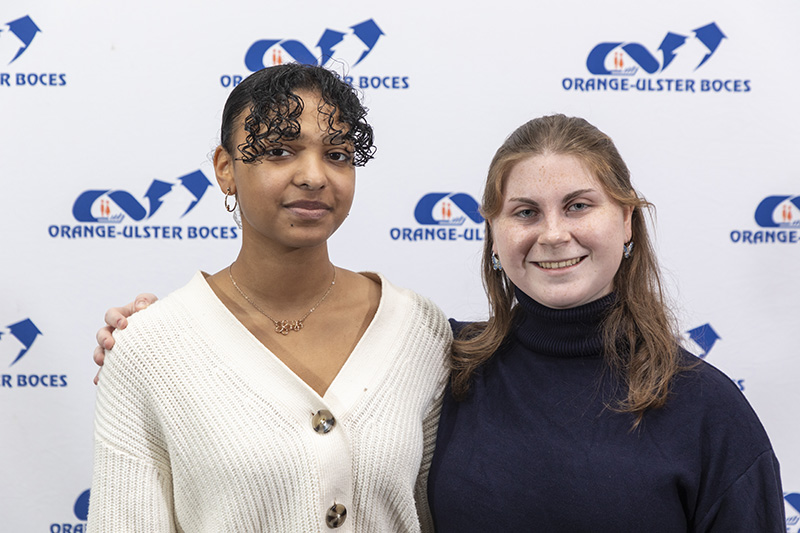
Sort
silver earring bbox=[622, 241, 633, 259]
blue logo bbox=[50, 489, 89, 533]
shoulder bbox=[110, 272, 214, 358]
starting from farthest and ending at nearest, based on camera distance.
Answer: blue logo bbox=[50, 489, 89, 533] < silver earring bbox=[622, 241, 633, 259] < shoulder bbox=[110, 272, 214, 358]

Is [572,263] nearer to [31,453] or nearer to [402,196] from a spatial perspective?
[402,196]

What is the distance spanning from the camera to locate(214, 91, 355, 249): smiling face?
1.31 m

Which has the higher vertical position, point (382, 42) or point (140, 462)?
point (382, 42)

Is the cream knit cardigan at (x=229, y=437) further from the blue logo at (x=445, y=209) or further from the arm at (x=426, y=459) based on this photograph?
the blue logo at (x=445, y=209)

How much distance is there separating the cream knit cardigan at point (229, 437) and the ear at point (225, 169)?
0.65 feet

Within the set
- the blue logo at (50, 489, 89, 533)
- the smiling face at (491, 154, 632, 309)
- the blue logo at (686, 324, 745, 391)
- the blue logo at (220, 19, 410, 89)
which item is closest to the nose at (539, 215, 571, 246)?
the smiling face at (491, 154, 632, 309)

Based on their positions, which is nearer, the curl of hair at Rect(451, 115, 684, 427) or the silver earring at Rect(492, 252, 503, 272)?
the curl of hair at Rect(451, 115, 684, 427)

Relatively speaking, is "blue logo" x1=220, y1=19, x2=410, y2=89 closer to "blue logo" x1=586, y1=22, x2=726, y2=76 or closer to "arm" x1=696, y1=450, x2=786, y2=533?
"blue logo" x1=586, y1=22, x2=726, y2=76

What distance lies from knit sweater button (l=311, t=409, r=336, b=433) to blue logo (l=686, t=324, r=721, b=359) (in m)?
1.35

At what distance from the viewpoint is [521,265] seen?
144 centimetres

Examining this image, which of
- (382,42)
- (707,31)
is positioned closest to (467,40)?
(382,42)

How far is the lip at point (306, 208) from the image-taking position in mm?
1318

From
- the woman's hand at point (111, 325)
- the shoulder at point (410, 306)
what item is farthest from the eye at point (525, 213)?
the woman's hand at point (111, 325)

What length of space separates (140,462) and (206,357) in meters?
0.21
